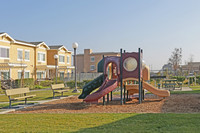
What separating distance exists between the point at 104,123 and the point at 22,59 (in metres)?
29.8

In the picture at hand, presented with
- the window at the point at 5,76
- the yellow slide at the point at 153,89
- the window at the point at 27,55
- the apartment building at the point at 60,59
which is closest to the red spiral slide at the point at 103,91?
the yellow slide at the point at 153,89

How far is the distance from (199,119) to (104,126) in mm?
3138

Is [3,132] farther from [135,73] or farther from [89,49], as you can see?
[89,49]

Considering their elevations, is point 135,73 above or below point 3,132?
above

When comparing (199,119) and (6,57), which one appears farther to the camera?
(6,57)

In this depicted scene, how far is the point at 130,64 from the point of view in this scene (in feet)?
41.3

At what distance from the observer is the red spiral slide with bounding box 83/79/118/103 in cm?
1141

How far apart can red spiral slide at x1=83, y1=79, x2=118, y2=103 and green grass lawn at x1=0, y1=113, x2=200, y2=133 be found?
2769mm

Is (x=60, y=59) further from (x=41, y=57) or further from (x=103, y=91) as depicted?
(x=103, y=91)

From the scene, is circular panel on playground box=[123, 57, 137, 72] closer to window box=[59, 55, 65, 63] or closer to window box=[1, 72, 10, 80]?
window box=[1, 72, 10, 80]

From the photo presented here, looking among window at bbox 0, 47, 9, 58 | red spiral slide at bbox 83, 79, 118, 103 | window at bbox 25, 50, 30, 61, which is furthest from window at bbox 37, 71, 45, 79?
→ red spiral slide at bbox 83, 79, 118, 103

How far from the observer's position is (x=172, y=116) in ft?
26.5

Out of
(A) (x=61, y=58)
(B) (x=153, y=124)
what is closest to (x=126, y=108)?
(B) (x=153, y=124)

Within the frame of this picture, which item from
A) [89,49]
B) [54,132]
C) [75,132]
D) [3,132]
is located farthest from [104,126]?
[89,49]
